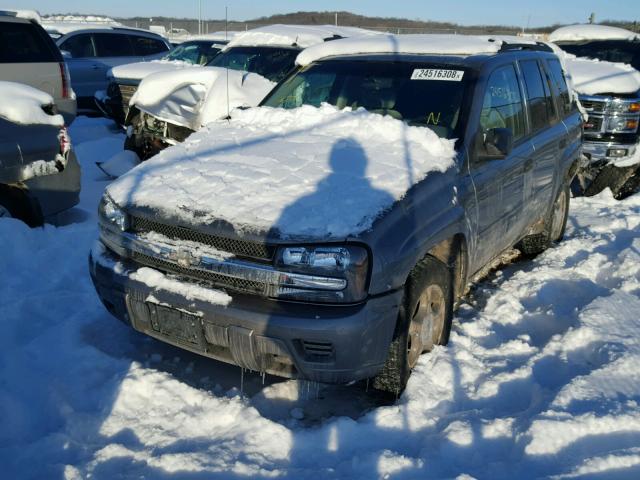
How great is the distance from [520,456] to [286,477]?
106 centimetres

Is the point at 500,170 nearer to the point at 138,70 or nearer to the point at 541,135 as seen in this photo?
the point at 541,135

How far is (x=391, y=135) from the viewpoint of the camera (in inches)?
145

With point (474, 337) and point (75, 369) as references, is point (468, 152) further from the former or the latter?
point (75, 369)

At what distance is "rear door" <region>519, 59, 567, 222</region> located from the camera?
15.5ft

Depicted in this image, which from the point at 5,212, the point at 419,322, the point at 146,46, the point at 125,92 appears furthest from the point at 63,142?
the point at 146,46

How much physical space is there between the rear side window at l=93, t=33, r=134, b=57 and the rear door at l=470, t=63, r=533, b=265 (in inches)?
448

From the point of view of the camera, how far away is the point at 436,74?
3990 mm

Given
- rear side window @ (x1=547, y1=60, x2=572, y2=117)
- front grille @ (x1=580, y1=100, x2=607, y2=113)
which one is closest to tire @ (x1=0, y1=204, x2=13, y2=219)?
rear side window @ (x1=547, y1=60, x2=572, y2=117)

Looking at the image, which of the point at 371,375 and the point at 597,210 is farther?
the point at 597,210

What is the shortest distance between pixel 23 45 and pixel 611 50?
9426 mm

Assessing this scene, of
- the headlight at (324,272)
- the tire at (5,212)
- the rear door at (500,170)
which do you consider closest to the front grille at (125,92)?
the tire at (5,212)

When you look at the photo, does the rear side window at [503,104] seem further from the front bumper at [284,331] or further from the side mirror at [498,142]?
the front bumper at [284,331]

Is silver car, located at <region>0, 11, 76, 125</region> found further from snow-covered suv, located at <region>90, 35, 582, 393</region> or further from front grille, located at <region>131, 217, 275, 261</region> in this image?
front grille, located at <region>131, 217, 275, 261</region>

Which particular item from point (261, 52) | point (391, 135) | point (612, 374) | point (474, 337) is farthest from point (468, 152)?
point (261, 52)
